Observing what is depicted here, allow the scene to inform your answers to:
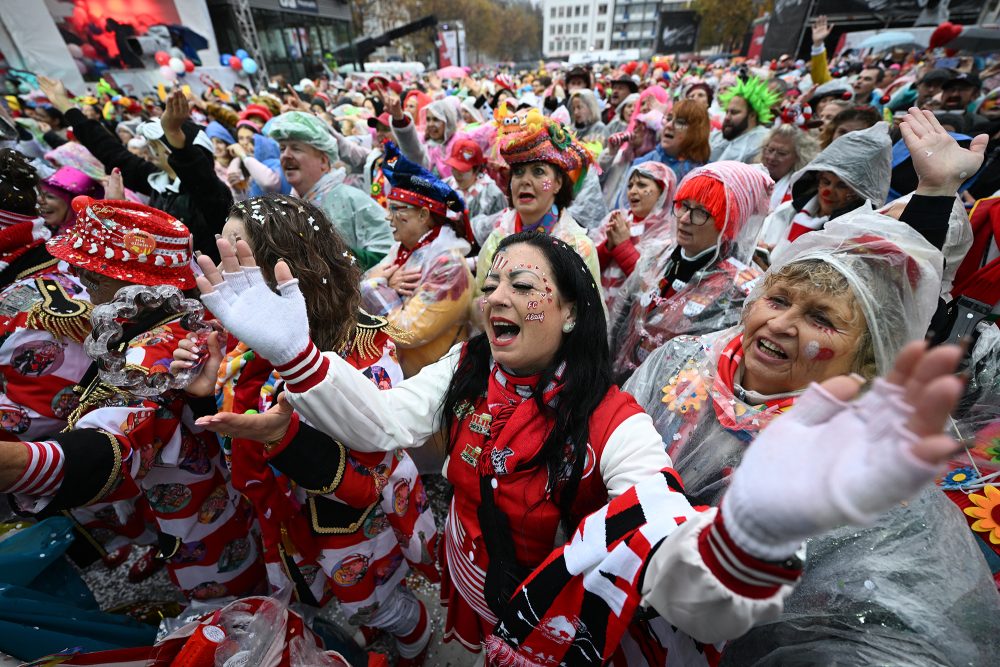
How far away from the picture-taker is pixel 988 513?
49.4 inches

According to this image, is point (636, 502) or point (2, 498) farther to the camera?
point (2, 498)

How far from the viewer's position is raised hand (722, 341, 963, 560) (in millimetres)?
541

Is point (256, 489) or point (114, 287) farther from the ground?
point (114, 287)

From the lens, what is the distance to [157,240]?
1.75m

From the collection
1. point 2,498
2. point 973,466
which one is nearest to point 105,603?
point 2,498

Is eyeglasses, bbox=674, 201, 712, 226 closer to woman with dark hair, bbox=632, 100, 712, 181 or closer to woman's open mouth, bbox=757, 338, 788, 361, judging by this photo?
woman's open mouth, bbox=757, 338, 788, 361

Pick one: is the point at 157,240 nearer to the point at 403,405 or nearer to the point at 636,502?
the point at 403,405

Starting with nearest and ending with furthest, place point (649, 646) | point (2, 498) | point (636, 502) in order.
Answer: point (636, 502)
point (649, 646)
point (2, 498)

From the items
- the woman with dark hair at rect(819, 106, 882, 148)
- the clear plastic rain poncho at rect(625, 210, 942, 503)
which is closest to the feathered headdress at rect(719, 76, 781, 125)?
the woman with dark hair at rect(819, 106, 882, 148)

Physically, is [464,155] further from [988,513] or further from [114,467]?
[988,513]

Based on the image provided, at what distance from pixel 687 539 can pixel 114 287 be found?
2296 millimetres

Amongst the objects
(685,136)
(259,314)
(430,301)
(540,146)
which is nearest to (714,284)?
(540,146)

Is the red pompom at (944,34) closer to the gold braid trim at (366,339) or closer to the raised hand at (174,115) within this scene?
the gold braid trim at (366,339)

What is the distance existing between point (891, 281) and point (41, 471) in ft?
9.18
